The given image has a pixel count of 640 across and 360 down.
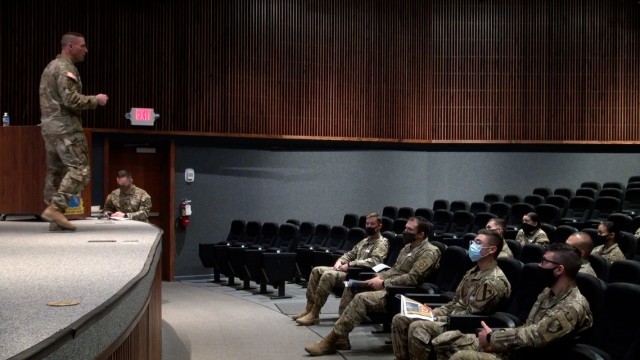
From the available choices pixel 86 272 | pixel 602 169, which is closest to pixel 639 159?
pixel 602 169

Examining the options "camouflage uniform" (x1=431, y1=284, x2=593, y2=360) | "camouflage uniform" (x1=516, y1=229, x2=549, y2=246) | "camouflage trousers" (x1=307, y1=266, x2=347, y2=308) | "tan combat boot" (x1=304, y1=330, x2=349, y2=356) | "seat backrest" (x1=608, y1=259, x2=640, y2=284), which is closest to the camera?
"camouflage uniform" (x1=431, y1=284, x2=593, y2=360)

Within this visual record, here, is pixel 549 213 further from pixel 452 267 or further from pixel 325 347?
pixel 325 347

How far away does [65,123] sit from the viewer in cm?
503

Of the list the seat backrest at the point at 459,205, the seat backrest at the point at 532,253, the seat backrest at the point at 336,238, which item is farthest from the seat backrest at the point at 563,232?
the seat backrest at the point at 459,205

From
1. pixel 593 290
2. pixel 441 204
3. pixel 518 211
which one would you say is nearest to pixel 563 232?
pixel 518 211

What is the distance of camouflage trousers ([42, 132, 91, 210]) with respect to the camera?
491cm

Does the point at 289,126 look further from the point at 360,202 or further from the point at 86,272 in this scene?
the point at 86,272

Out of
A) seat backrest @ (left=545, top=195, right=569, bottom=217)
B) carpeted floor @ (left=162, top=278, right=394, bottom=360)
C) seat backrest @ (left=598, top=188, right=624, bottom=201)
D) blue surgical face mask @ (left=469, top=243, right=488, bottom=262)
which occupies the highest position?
seat backrest @ (left=598, top=188, right=624, bottom=201)

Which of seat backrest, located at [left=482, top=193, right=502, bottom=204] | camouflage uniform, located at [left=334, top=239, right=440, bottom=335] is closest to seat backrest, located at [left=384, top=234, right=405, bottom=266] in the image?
camouflage uniform, located at [left=334, top=239, right=440, bottom=335]

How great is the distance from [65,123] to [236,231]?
22.8 ft

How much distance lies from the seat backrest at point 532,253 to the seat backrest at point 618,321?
1.95 metres

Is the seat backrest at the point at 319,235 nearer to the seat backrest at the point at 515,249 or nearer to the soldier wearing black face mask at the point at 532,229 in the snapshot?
Answer: the soldier wearing black face mask at the point at 532,229

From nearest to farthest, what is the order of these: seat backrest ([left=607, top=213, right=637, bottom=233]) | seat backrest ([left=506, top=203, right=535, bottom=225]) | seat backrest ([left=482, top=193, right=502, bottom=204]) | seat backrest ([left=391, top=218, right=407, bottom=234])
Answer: seat backrest ([left=607, top=213, right=637, bottom=233])
seat backrest ([left=391, top=218, right=407, bottom=234])
seat backrest ([left=506, top=203, right=535, bottom=225])
seat backrest ([left=482, top=193, right=502, bottom=204])

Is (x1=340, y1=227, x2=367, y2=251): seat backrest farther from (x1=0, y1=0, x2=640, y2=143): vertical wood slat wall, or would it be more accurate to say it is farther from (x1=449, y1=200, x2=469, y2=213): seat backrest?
(x1=0, y1=0, x2=640, y2=143): vertical wood slat wall
